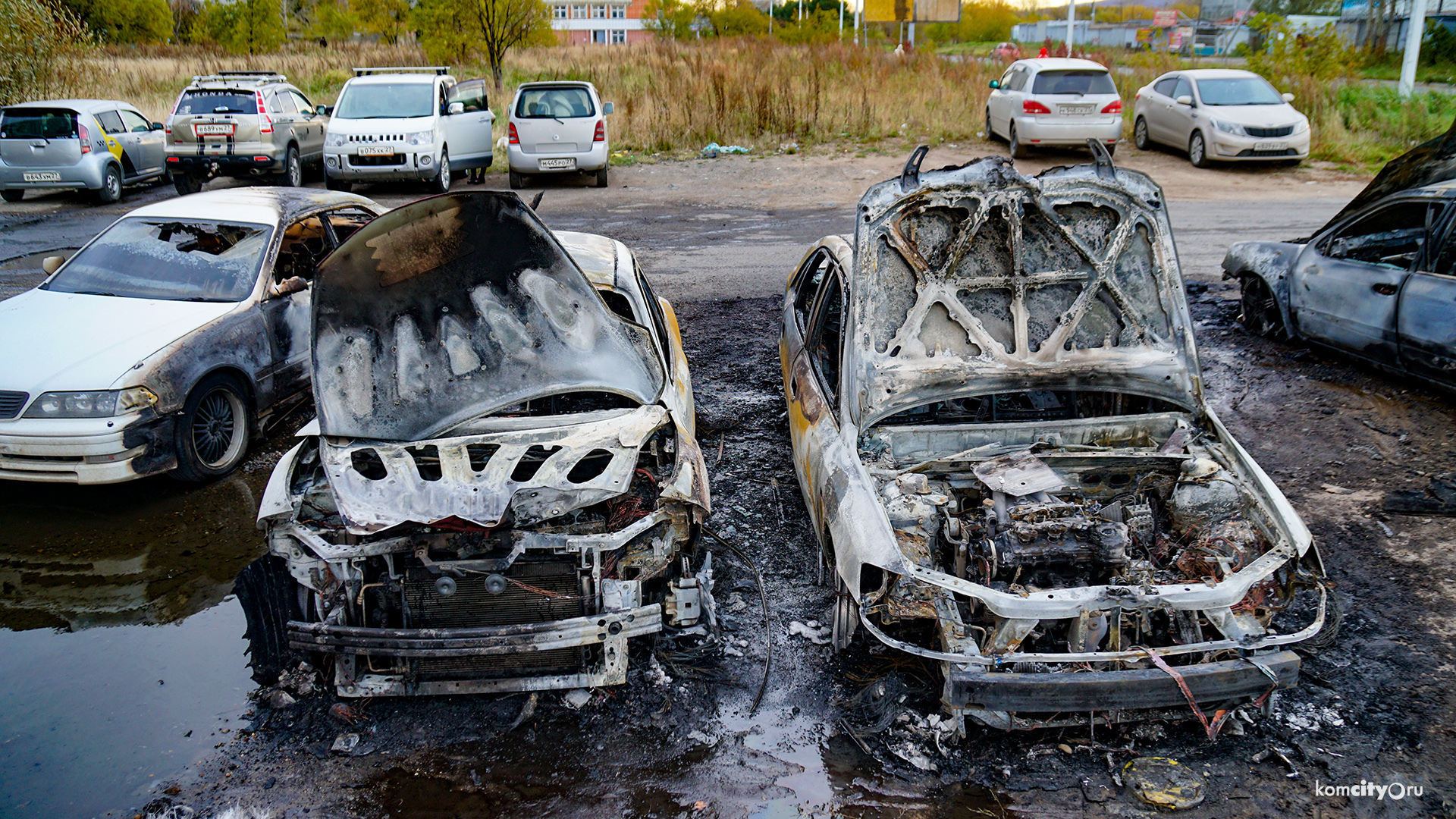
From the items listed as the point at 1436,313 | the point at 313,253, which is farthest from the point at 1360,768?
the point at 313,253

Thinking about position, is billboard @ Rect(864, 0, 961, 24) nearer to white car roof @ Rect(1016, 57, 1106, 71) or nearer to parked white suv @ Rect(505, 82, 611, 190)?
white car roof @ Rect(1016, 57, 1106, 71)

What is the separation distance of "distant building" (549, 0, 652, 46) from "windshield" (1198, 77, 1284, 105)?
7197 cm

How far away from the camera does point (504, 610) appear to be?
3.73 m

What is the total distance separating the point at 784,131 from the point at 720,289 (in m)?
11.3

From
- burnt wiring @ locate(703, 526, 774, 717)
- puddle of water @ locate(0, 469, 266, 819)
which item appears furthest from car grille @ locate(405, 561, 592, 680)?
puddle of water @ locate(0, 469, 266, 819)

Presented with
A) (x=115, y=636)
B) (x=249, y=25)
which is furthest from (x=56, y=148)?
(x=249, y=25)

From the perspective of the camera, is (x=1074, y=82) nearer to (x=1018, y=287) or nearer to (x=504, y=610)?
(x=1018, y=287)

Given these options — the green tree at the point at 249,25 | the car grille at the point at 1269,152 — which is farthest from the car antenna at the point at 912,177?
the green tree at the point at 249,25

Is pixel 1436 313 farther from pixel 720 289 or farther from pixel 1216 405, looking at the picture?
pixel 720 289

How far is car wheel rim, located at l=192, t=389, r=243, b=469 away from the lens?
567 cm

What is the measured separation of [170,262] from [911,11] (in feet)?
142

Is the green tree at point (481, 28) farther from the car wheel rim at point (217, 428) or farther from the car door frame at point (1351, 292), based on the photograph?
the car door frame at point (1351, 292)

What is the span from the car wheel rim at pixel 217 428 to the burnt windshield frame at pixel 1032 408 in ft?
14.6

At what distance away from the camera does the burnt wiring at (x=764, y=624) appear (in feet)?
12.4
